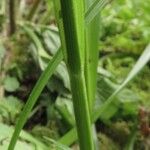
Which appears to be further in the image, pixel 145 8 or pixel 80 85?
pixel 145 8

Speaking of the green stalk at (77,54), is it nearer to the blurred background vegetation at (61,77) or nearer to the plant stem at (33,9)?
the blurred background vegetation at (61,77)

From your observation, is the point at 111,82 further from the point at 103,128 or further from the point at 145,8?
the point at 145,8

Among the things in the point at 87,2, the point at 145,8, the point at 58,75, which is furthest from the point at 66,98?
the point at 87,2

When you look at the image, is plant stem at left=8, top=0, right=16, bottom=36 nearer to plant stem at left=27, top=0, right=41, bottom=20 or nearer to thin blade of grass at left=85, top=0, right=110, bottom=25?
plant stem at left=27, top=0, right=41, bottom=20

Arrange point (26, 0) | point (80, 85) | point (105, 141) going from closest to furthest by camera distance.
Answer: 1. point (80, 85)
2. point (105, 141)
3. point (26, 0)

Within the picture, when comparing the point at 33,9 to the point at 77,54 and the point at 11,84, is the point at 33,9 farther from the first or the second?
the point at 77,54

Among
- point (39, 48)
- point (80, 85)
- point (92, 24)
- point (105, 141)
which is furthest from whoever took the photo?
point (39, 48)

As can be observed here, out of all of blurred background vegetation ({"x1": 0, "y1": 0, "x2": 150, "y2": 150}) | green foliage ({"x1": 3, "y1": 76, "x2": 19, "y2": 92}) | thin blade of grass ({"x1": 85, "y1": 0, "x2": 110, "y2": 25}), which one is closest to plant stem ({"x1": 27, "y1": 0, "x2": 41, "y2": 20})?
blurred background vegetation ({"x1": 0, "y1": 0, "x2": 150, "y2": 150})
